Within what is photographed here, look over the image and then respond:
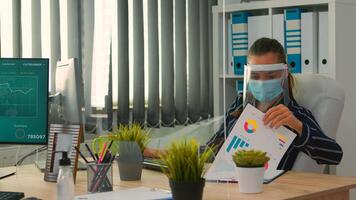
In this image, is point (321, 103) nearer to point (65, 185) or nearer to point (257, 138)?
point (257, 138)

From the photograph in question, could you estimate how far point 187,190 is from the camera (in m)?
1.64

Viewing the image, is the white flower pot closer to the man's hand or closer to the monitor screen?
the man's hand

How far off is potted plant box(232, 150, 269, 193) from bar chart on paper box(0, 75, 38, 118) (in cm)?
87

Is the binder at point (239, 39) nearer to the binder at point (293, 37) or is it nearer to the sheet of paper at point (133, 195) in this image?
the binder at point (293, 37)

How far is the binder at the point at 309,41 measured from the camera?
3471 mm

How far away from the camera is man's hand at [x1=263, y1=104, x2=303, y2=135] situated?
2352 millimetres

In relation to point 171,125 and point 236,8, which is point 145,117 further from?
point 236,8

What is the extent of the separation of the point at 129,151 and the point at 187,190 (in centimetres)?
56

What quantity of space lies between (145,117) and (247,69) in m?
1.26

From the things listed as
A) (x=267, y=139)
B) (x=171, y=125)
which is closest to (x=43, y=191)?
(x=267, y=139)

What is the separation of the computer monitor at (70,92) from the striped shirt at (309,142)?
0.53 metres

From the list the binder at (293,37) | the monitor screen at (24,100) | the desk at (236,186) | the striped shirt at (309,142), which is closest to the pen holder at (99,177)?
the desk at (236,186)

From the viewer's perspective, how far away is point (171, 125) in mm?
3742

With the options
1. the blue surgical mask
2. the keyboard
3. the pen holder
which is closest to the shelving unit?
the blue surgical mask
